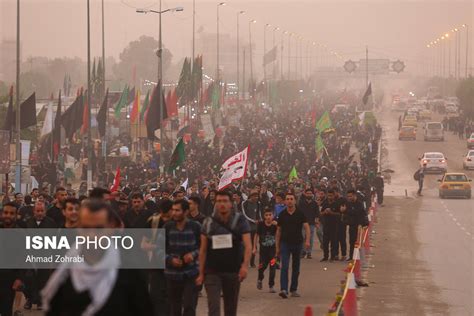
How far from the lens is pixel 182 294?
12750 millimetres

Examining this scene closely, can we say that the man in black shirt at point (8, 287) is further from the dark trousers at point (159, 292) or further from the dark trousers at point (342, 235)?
the dark trousers at point (342, 235)

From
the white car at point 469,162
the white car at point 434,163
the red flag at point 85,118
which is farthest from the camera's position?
the white car at point 469,162

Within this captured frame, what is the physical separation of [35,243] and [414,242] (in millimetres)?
15792

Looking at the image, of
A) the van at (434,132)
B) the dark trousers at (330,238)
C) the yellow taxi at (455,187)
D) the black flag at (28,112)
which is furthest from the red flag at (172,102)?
the dark trousers at (330,238)

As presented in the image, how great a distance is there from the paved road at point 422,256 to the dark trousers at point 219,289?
403 centimetres

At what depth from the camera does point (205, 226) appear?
41.3 feet

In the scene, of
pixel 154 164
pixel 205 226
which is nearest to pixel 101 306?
pixel 205 226

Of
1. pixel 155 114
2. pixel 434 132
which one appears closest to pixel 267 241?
pixel 155 114

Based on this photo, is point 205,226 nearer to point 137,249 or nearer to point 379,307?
point 137,249

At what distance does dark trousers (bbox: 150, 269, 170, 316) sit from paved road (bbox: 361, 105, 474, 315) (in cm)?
370

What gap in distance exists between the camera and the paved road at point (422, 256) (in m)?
17.5

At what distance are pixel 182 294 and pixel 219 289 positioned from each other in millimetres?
381

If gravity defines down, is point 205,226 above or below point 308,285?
above

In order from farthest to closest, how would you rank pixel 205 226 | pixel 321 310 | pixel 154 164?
pixel 154 164, pixel 321 310, pixel 205 226
